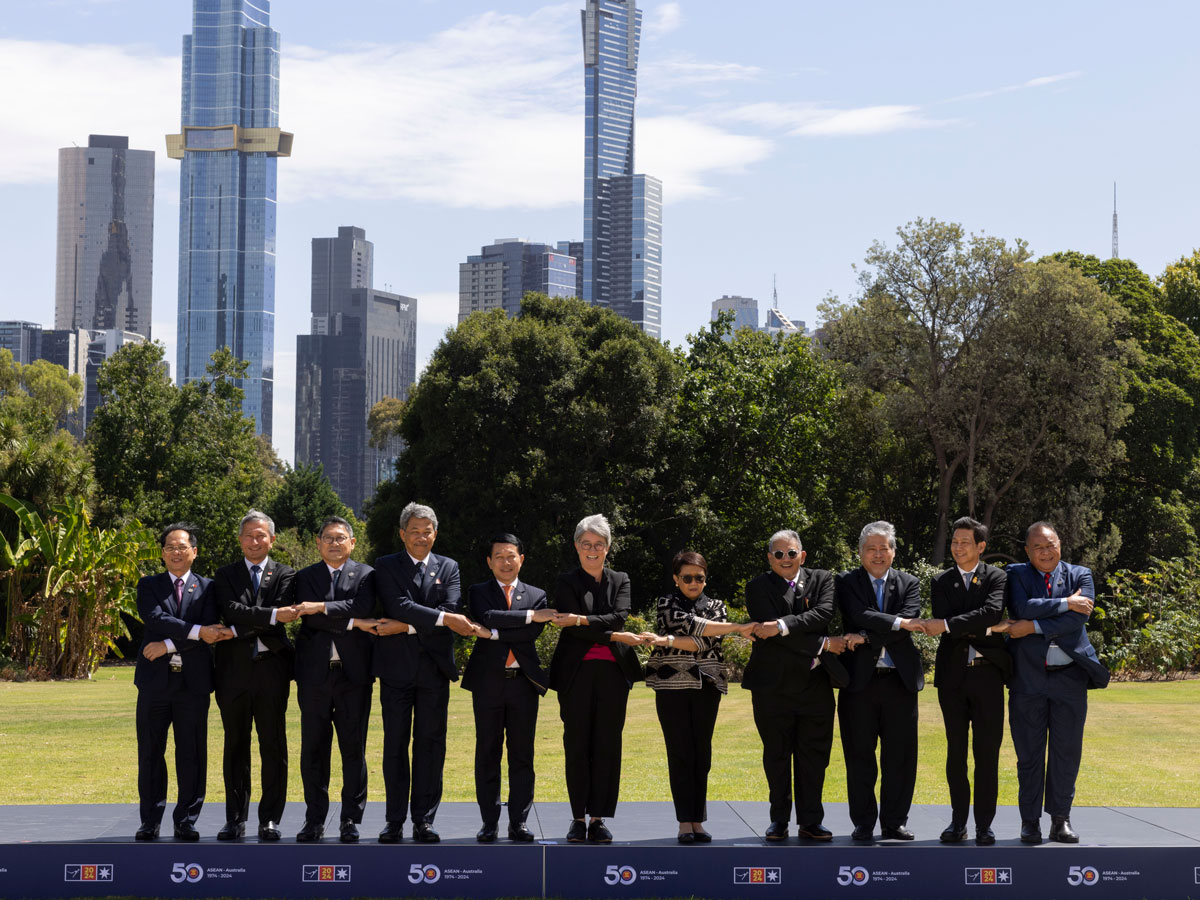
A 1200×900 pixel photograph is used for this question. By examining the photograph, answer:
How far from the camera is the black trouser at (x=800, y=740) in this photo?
7.16 meters

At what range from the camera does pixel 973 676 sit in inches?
283

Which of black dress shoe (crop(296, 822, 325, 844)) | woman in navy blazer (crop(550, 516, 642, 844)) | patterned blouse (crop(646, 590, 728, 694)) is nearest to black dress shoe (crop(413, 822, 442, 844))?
black dress shoe (crop(296, 822, 325, 844))

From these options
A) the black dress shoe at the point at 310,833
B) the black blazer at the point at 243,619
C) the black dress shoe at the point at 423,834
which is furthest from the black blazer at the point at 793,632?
the black blazer at the point at 243,619

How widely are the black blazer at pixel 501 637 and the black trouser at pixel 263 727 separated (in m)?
1.12

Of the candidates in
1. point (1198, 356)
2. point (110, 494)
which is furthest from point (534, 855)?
point (110, 494)

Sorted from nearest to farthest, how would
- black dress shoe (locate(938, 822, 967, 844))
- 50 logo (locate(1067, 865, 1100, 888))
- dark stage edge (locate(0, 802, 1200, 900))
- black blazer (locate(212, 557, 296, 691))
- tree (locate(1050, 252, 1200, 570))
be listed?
dark stage edge (locate(0, 802, 1200, 900))
50 logo (locate(1067, 865, 1100, 888))
black dress shoe (locate(938, 822, 967, 844))
black blazer (locate(212, 557, 296, 691))
tree (locate(1050, 252, 1200, 570))

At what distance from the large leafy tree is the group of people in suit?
30921 millimetres

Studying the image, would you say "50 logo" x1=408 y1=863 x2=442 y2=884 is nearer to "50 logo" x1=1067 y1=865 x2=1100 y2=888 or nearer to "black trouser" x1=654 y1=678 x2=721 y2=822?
"black trouser" x1=654 y1=678 x2=721 y2=822

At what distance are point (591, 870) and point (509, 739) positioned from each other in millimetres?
921

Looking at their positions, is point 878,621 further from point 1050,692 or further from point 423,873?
point 423,873

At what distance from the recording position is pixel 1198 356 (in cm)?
3297

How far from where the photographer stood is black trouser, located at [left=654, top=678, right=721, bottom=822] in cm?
716

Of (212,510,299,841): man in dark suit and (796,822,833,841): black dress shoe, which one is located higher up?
(212,510,299,841): man in dark suit

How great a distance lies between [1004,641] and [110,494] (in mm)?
37117
